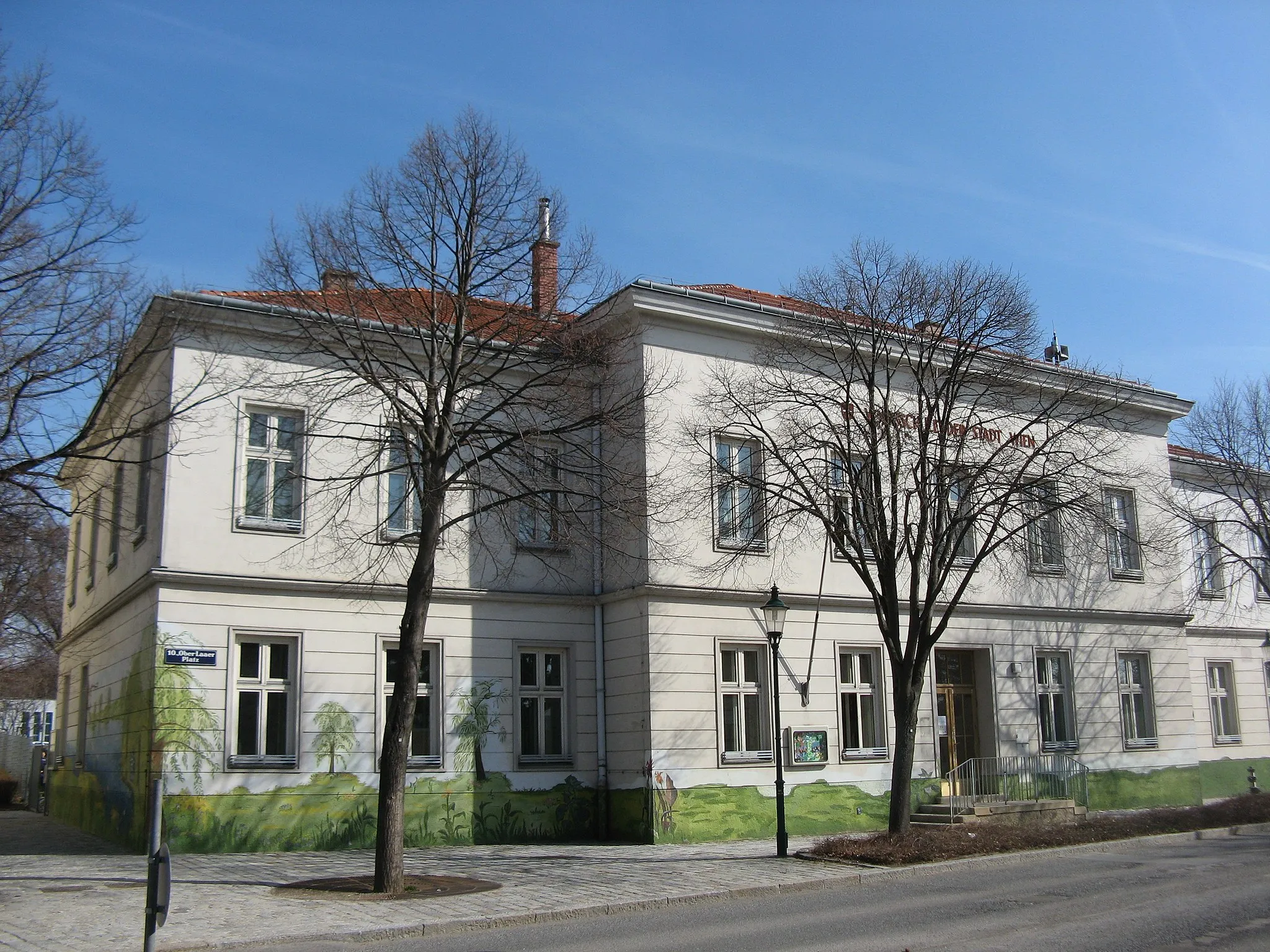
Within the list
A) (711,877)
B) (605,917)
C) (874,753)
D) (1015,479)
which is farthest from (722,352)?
(605,917)

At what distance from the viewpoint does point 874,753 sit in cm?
2302

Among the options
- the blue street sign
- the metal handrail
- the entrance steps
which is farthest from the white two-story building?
the entrance steps

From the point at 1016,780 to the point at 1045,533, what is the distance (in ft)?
17.5

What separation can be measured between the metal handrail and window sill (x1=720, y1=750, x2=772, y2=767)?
3.55 m

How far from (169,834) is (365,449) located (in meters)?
6.94

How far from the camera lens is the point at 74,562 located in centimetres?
2941

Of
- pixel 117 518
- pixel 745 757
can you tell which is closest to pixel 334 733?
pixel 117 518

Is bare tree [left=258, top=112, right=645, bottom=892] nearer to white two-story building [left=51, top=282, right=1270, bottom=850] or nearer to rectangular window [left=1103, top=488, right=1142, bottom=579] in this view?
white two-story building [left=51, top=282, right=1270, bottom=850]

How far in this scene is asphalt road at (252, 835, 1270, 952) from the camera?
36.5 feet

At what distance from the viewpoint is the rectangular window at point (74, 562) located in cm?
2852

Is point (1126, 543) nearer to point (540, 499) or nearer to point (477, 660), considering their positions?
point (477, 660)

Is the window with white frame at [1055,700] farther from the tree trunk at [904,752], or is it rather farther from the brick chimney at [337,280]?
the brick chimney at [337,280]

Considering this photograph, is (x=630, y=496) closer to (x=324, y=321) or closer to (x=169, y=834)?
(x=324, y=321)

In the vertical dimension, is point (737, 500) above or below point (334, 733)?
above
